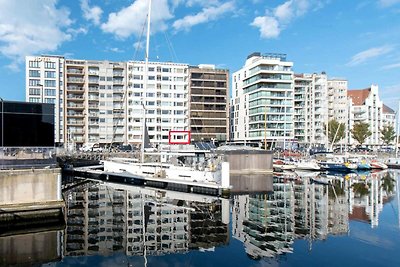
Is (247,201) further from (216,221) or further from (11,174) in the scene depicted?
(11,174)

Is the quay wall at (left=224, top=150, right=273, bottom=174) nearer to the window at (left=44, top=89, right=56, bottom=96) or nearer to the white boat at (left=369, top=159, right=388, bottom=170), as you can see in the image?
the white boat at (left=369, top=159, right=388, bottom=170)

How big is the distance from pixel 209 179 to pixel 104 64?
89168mm

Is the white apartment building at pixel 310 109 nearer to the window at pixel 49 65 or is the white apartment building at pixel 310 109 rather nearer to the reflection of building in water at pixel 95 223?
the window at pixel 49 65

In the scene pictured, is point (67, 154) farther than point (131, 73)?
No

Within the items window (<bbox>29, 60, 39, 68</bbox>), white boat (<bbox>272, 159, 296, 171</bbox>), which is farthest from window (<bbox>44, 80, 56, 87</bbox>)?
white boat (<bbox>272, 159, 296, 171</bbox>)

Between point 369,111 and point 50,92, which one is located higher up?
point 50,92

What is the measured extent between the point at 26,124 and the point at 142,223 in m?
13.5

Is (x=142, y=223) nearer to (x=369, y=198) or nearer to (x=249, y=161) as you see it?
(x=369, y=198)

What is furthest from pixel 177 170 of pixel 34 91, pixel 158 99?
pixel 34 91

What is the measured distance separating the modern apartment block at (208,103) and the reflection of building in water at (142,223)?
86.5 metres

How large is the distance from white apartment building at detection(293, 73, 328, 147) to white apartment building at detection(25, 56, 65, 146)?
86002mm

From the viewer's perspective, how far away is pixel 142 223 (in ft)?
94.7

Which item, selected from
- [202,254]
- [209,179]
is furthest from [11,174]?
[209,179]

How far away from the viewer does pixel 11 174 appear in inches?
1052
